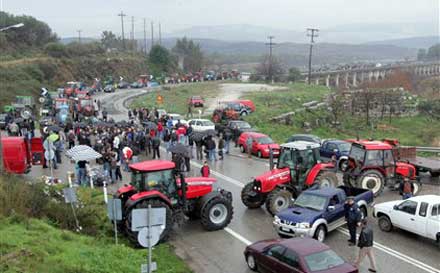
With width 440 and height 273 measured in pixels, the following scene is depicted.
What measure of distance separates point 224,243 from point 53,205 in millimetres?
5313

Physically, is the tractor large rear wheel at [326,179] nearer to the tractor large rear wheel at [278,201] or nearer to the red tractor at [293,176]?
the red tractor at [293,176]

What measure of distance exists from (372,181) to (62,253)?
12112 mm

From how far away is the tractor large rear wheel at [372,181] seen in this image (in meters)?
19.5

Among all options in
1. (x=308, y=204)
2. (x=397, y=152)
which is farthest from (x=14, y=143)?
(x=397, y=152)

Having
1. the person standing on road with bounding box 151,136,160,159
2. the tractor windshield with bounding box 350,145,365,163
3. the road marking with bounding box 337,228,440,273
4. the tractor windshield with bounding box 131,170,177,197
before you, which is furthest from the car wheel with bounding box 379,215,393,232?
the person standing on road with bounding box 151,136,160,159

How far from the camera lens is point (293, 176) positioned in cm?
1789

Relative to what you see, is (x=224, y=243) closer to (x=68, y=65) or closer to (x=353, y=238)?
(x=353, y=238)

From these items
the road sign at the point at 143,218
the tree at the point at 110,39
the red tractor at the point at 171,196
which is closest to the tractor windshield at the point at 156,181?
the red tractor at the point at 171,196

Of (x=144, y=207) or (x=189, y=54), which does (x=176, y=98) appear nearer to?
(x=144, y=207)

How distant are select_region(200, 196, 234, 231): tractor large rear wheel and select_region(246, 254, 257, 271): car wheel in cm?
272

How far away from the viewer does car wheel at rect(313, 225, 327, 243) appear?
14.7 m

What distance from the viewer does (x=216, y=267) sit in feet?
43.7

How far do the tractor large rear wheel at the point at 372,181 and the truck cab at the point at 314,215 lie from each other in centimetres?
334

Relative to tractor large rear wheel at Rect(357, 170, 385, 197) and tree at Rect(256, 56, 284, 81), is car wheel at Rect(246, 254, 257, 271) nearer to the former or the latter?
tractor large rear wheel at Rect(357, 170, 385, 197)
